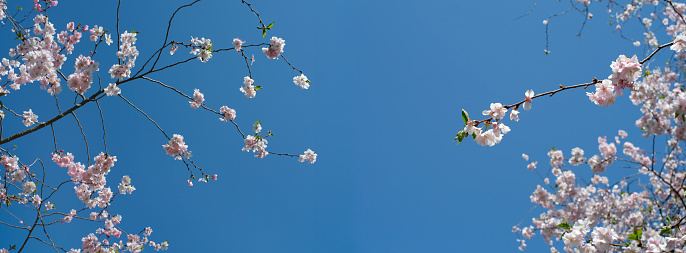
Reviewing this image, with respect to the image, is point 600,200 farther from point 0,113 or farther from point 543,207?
point 0,113

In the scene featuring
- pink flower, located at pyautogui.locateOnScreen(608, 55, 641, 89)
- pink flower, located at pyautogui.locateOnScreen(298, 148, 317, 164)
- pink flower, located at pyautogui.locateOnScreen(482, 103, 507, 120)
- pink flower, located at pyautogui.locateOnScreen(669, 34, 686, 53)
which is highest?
pink flower, located at pyautogui.locateOnScreen(298, 148, 317, 164)

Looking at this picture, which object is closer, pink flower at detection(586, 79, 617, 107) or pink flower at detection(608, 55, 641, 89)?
pink flower at detection(608, 55, 641, 89)

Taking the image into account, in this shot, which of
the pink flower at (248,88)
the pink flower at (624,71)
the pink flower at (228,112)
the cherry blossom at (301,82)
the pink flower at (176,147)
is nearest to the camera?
the pink flower at (624,71)

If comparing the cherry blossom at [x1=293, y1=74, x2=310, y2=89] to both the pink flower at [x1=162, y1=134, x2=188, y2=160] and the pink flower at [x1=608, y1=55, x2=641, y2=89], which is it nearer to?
the pink flower at [x1=162, y1=134, x2=188, y2=160]

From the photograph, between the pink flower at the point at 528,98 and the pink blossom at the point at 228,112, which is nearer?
→ the pink flower at the point at 528,98

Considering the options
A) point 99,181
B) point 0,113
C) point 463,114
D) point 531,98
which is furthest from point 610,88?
point 99,181

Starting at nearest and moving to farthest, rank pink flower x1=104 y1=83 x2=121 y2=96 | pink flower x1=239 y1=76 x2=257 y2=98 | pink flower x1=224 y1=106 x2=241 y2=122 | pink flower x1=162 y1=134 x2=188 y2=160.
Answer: pink flower x1=104 y1=83 x2=121 y2=96 < pink flower x1=162 y1=134 x2=188 y2=160 < pink flower x1=224 y1=106 x2=241 y2=122 < pink flower x1=239 y1=76 x2=257 y2=98

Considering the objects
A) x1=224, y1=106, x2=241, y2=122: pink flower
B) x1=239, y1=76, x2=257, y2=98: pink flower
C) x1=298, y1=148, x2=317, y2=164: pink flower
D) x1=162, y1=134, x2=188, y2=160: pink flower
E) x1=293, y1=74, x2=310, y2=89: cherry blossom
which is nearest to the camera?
x1=162, y1=134, x2=188, y2=160: pink flower

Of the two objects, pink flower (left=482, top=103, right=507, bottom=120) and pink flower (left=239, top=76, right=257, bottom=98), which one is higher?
pink flower (left=239, top=76, right=257, bottom=98)

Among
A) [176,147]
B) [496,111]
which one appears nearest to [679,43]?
[496,111]

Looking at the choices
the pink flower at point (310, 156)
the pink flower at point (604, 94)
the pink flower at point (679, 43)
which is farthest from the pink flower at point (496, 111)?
the pink flower at point (310, 156)

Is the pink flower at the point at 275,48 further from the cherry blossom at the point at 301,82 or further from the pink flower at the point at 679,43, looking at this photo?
the pink flower at the point at 679,43

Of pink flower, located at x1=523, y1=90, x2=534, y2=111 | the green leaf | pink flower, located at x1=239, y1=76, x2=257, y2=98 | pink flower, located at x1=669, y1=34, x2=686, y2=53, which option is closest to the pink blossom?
pink flower, located at x1=239, y1=76, x2=257, y2=98

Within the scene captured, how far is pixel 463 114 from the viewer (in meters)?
1.91
